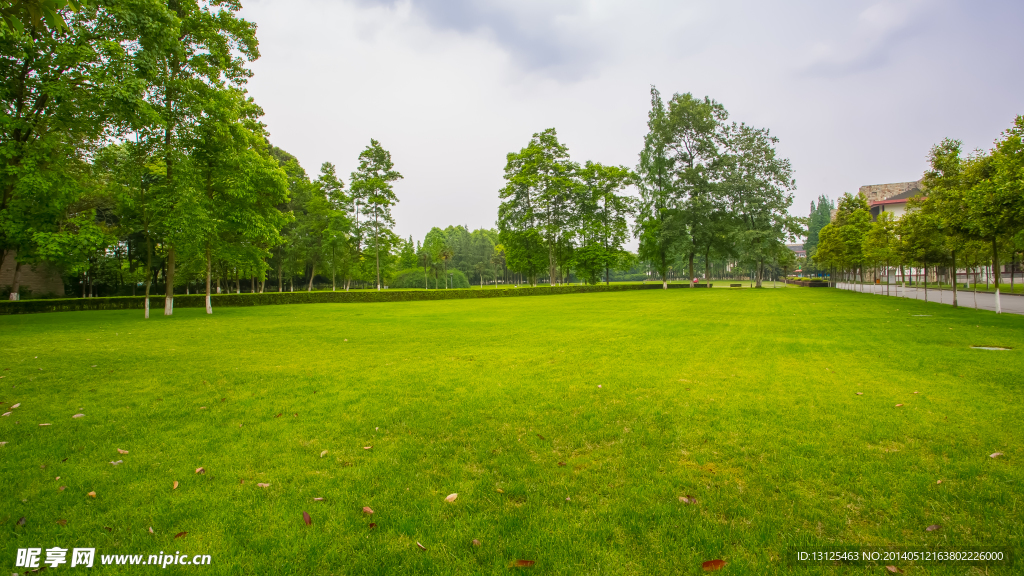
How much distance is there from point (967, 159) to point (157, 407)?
1167 inches

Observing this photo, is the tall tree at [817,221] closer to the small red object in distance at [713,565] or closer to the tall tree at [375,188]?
the tall tree at [375,188]

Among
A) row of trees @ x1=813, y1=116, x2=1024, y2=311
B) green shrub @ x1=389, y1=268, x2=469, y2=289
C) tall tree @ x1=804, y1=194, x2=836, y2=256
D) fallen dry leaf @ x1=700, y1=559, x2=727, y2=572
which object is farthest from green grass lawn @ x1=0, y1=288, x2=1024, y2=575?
tall tree @ x1=804, y1=194, x2=836, y2=256

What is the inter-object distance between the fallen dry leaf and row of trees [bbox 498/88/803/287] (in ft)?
146

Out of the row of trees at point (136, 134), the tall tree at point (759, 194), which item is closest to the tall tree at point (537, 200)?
the tall tree at point (759, 194)

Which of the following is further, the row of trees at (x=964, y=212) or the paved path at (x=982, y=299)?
the paved path at (x=982, y=299)

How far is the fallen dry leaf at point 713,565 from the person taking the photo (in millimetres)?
2461

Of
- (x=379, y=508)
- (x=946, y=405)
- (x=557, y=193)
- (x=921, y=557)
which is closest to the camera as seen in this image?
(x=921, y=557)

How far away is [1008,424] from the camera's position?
15.3 ft

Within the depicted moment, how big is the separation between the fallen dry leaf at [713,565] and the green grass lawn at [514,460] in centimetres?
6

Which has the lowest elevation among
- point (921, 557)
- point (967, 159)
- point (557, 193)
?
point (921, 557)

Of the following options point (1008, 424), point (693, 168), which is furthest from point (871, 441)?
point (693, 168)

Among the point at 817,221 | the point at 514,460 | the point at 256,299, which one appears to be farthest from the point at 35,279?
the point at 817,221

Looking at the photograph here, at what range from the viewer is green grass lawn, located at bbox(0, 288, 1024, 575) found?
2723 millimetres

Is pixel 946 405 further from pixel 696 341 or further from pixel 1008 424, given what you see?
pixel 696 341
